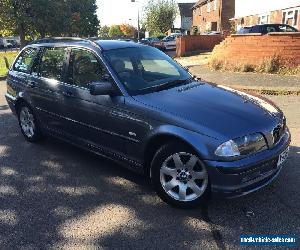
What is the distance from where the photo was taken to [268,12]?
23156mm

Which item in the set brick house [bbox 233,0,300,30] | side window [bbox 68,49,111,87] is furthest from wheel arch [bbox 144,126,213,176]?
brick house [bbox 233,0,300,30]

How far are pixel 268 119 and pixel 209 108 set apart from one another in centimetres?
65

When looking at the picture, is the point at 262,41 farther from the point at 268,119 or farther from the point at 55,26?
the point at 55,26

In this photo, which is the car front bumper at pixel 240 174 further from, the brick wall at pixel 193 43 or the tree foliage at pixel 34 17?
the tree foliage at pixel 34 17

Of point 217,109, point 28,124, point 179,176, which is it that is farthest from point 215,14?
point 179,176

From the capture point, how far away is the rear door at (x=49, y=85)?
17.4 feet

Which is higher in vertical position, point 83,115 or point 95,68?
point 95,68

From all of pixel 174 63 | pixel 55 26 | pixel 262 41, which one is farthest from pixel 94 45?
pixel 55 26

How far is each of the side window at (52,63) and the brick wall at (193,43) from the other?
1782cm

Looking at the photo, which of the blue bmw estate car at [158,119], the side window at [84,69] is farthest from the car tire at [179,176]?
the side window at [84,69]

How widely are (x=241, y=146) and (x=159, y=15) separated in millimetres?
58570

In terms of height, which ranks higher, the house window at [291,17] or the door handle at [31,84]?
the house window at [291,17]

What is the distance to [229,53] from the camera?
44.3ft

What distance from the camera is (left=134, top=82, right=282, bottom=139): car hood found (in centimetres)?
366
